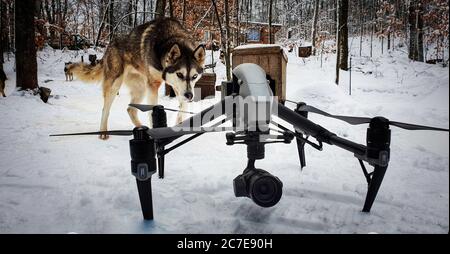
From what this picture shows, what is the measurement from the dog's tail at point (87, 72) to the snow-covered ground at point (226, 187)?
216 cm

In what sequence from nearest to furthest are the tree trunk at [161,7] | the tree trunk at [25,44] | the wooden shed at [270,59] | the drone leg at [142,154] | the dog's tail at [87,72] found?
the drone leg at [142,154], the wooden shed at [270,59], the dog's tail at [87,72], the tree trunk at [25,44], the tree trunk at [161,7]

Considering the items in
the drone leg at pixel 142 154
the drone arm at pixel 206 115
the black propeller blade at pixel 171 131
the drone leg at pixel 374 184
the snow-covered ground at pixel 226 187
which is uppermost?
the drone arm at pixel 206 115

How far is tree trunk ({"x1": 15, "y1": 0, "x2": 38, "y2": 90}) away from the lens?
743 cm

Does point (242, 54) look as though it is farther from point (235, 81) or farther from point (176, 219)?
point (176, 219)

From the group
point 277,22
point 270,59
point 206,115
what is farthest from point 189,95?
point 277,22

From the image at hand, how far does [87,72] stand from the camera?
5648 millimetres

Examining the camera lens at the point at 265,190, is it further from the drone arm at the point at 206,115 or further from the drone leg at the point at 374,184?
the drone leg at the point at 374,184

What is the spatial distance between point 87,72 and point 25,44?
3.29m

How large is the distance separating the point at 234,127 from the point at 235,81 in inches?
Answer: 11.2

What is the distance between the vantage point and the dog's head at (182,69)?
407 centimetres

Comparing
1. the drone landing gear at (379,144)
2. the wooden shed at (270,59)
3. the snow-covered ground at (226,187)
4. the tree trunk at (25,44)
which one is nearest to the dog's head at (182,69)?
the snow-covered ground at (226,187)

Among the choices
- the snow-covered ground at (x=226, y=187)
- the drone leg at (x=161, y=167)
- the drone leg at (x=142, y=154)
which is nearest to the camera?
the drone leg at (x=142, y=154)

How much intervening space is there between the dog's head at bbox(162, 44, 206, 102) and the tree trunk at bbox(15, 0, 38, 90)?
5321 mm
